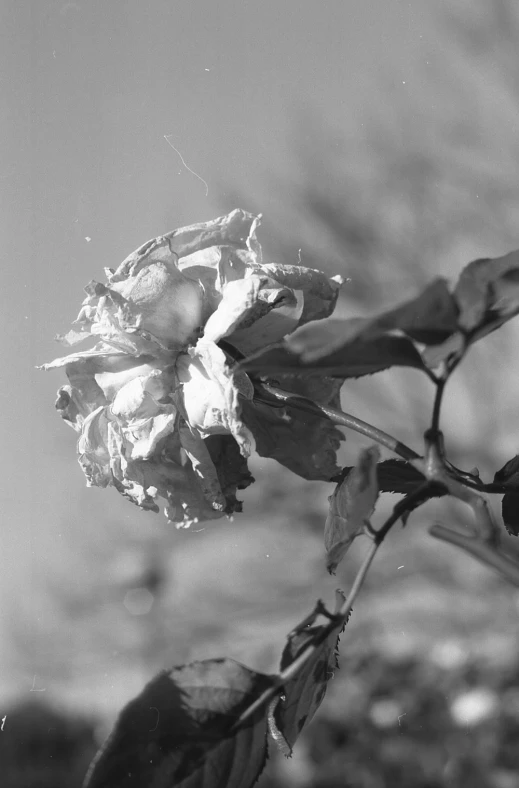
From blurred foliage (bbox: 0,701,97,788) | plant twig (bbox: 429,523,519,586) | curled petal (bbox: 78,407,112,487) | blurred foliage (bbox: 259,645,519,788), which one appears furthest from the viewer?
blurred foliage (bbox: 0,701,97,788)

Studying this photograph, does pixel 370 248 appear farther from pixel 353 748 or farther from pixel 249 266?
pixel 249 266

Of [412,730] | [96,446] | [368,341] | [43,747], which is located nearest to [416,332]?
[368,341]

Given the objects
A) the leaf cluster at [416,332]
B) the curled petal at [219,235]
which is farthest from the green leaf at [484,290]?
the curled petal at [219,235]

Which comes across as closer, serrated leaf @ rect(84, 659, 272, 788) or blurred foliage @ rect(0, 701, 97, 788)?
serrated leaf @ rect(84, 659, 272, 788)

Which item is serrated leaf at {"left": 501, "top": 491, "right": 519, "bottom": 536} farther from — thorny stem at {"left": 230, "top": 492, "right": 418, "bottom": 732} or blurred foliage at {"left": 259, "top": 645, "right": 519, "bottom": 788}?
blurred foliage at {"left": 259, "top": 645, "right": 519, "bottom": 788}

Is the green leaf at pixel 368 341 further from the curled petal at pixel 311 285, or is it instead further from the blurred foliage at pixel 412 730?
the blurred foliage at pixel 412 730

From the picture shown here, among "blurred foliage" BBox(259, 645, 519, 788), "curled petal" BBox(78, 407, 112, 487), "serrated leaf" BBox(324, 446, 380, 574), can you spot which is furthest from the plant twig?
"blurred foliage" BBox(259, 645, 519, 788)

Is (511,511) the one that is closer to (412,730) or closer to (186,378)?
(186,378)
